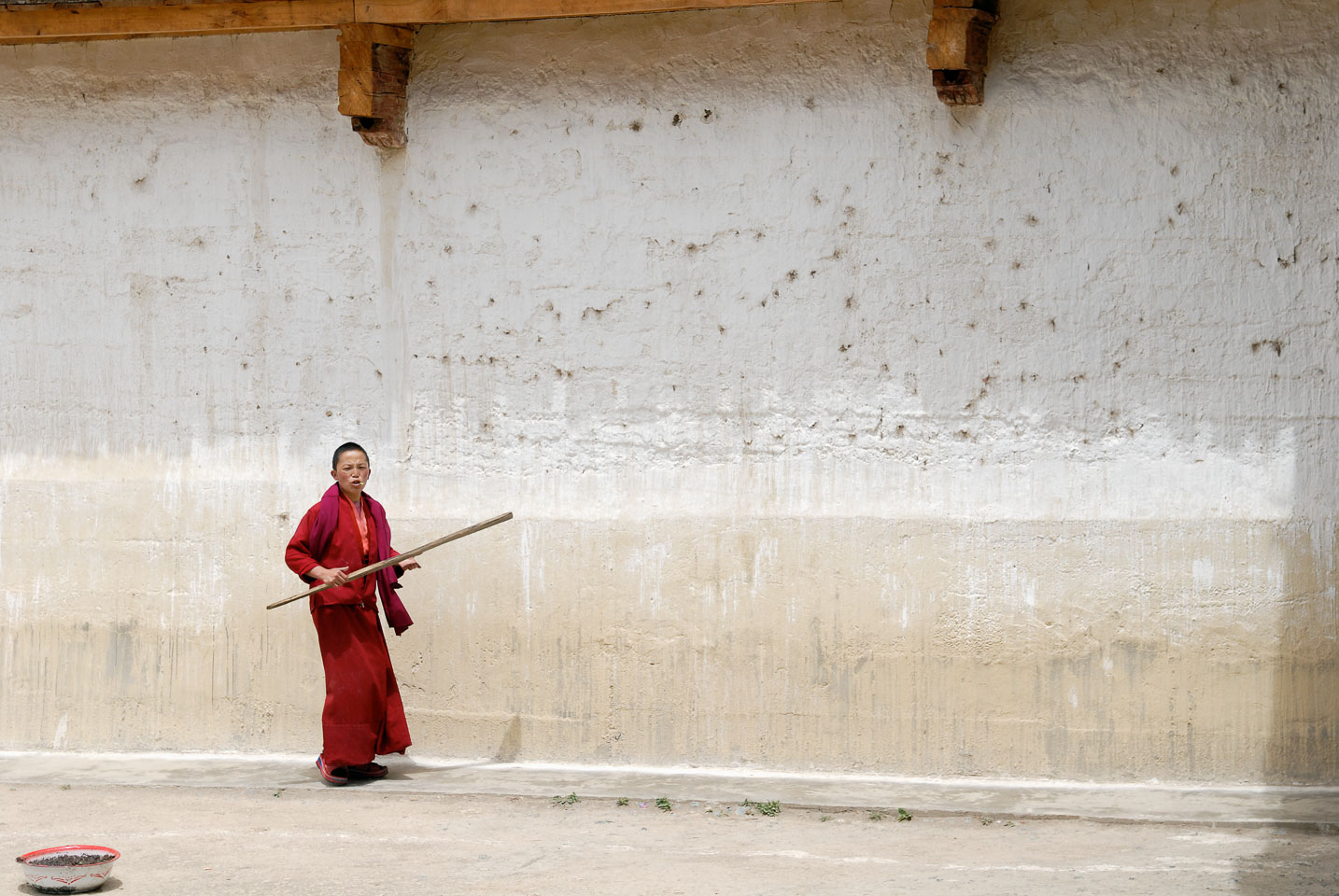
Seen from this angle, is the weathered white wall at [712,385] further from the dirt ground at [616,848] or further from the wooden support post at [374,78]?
the dirt ground at [616,848]

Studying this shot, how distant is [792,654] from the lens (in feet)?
22.5

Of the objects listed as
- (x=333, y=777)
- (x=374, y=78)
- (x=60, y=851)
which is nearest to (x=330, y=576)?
(x=333, y=777)

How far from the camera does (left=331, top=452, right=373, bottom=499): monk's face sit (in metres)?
6.82

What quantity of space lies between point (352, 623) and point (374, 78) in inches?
92.2

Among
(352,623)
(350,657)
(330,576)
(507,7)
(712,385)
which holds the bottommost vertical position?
(350,657)

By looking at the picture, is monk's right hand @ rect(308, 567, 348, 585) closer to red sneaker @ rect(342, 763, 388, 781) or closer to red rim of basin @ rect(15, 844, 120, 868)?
red sneaker @ rect(342, 763, 388, 781)

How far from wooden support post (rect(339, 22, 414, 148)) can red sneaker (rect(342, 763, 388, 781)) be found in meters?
2.72

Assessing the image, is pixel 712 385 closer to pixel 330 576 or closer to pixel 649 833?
pixel 330 576

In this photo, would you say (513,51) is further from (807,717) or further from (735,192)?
(807,717)

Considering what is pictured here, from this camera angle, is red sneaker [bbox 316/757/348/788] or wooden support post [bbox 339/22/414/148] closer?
red sneaker [bbox 316/757/348/788]

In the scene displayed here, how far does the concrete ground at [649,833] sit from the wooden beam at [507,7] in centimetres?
317

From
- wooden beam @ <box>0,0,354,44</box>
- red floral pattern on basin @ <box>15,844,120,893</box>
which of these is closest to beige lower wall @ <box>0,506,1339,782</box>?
red floral pattern on basin @ <box>15,844,120,893</box>

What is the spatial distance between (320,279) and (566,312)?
117cm

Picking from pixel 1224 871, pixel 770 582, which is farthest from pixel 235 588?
pixel 1224 871
